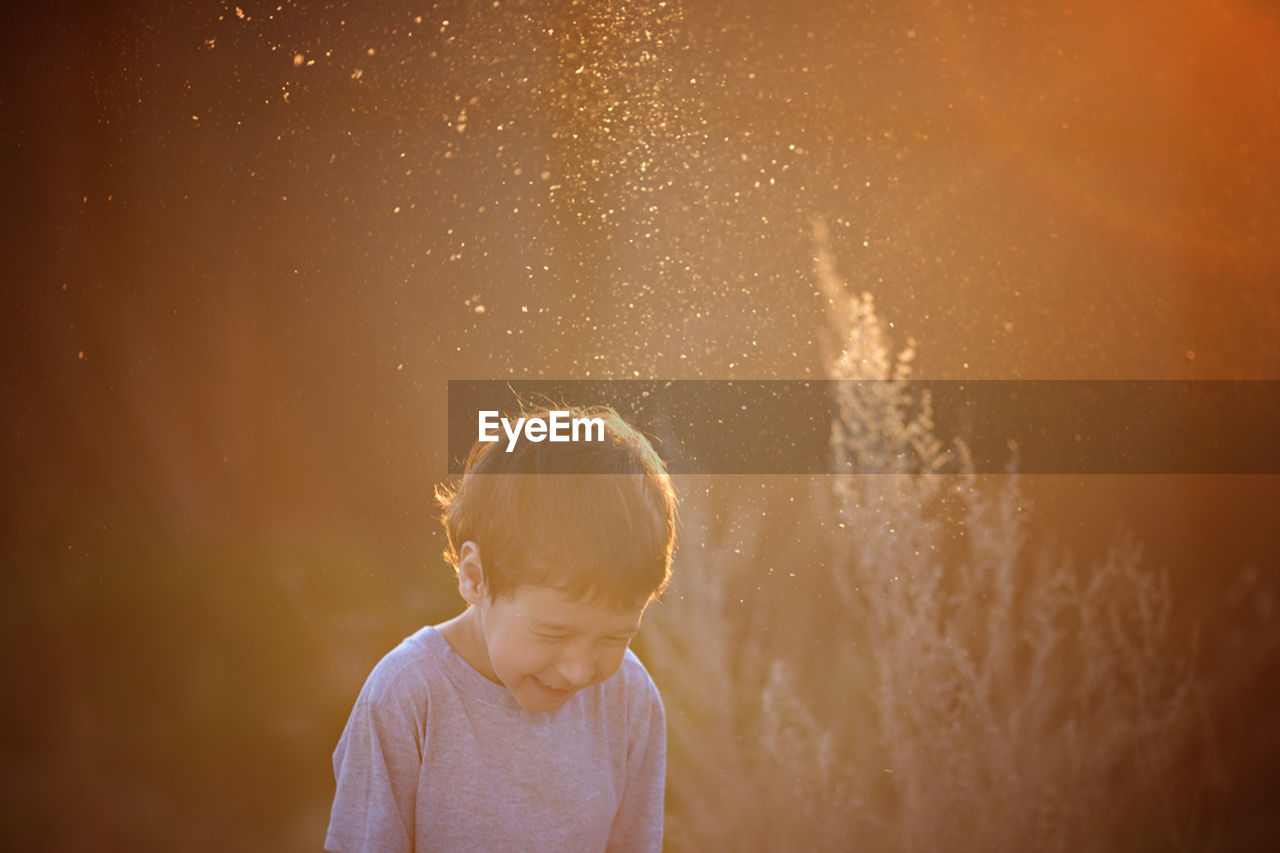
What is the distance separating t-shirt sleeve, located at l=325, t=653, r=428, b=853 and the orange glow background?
0.79ft

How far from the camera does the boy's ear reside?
53cm

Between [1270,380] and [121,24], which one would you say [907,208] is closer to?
[1270,380]

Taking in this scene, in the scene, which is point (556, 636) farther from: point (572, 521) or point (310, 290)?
point (310, 290)

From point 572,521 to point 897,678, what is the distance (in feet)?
1.85

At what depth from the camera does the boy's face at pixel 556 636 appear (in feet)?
1.65

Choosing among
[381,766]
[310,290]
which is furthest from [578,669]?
[310,290]

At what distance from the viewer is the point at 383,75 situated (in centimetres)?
75

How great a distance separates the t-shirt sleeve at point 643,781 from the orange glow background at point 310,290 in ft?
0.83

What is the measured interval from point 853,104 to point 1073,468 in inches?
20.7

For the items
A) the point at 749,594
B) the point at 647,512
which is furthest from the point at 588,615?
the point at 749,594

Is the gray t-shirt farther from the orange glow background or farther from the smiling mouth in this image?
the orange glow background

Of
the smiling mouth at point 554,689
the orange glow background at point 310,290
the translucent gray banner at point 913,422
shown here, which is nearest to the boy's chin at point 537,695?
the smiling mouth at point 554,689

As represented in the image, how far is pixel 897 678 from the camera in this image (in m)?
0.93

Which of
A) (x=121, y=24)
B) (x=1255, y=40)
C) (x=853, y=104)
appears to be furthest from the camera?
(x=1255, y=40)
